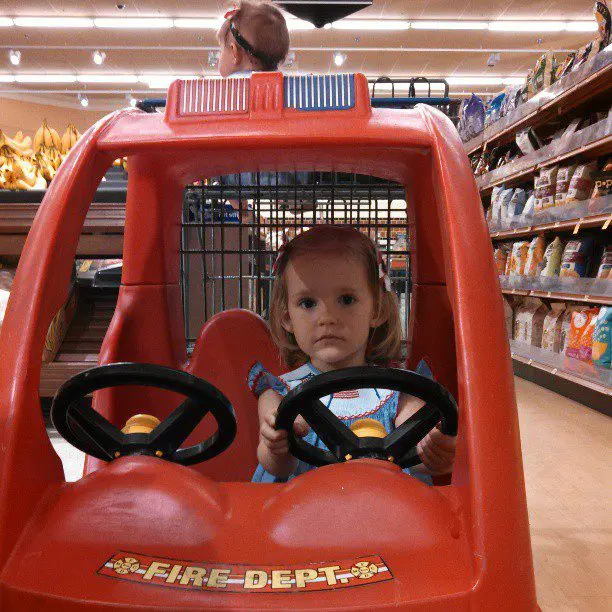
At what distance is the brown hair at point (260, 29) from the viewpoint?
5.36ft

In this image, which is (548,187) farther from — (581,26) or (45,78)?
(45,78)

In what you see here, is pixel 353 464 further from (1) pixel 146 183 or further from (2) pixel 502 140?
(2) pixel 502 140

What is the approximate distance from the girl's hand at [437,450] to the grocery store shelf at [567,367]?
2.31 meters

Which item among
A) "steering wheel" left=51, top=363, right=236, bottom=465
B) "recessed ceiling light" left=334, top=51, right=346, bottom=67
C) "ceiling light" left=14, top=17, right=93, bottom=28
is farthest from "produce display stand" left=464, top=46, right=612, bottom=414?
"ceiling light" left=14, top=17, right=93, bottom=28

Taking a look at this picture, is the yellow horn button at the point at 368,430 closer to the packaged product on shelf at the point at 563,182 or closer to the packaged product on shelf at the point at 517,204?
the packaged product on shelf at the point at 563,182

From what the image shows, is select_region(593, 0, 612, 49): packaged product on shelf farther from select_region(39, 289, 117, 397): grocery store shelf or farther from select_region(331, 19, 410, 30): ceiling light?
select_region(331, 19, 410, 30): ceiling light

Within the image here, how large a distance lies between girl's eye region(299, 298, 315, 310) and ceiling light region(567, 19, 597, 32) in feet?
28.3

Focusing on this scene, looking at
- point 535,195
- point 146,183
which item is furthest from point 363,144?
point 535,195

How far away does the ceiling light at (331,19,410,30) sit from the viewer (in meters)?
8.23

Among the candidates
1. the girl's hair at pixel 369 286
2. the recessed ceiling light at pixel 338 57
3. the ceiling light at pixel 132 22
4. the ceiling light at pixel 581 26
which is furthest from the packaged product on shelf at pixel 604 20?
the recessed ceiling light at pixel 338 57

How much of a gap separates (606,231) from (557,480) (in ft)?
6.37

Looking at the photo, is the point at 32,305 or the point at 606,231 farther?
the point at 606,231

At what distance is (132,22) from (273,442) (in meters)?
8.63

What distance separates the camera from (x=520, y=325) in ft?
14.2
